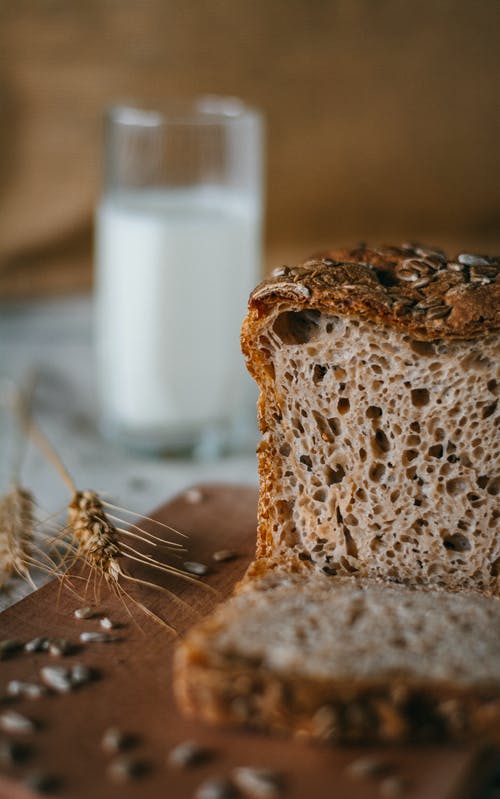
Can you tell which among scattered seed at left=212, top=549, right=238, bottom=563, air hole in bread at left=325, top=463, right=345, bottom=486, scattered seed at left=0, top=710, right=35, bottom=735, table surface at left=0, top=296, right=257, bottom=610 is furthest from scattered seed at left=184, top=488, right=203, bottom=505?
scattered seed at left=0, top=710, right=35, bottom=735

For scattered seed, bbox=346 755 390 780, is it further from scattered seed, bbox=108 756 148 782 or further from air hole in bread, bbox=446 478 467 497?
air hole in bread, bbox=446 478 467 497

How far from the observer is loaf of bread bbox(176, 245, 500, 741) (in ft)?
7.52

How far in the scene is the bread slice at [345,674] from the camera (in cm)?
189

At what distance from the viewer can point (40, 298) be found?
227 inches

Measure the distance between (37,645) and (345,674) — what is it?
0.76 m

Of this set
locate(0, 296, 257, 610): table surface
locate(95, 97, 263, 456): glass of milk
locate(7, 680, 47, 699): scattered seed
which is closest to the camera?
locate(7, 680, 47, 699): scattered seed

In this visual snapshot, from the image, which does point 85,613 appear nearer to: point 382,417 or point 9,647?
point 9,647

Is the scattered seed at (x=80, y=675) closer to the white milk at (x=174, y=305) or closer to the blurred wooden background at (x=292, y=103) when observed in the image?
the white milk at (x=174, y=305)

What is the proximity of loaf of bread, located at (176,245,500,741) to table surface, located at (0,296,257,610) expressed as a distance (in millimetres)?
773

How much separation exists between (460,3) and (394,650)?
13.6 ft

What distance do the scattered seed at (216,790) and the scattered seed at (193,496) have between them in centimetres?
141

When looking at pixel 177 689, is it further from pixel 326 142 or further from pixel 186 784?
pixel 326 142

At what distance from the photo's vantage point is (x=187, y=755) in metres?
1.88

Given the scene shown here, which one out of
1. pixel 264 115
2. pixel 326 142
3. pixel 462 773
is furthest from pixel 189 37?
pixel 462 773
